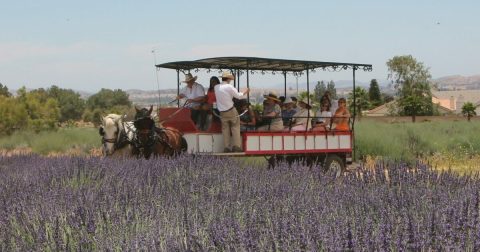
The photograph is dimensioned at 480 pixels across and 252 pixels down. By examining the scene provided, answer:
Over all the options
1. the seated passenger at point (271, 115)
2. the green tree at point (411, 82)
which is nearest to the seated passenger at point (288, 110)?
the seated passenger at point (271, 115)

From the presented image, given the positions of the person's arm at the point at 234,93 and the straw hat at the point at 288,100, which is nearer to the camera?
the person's arm at the point at 234,93

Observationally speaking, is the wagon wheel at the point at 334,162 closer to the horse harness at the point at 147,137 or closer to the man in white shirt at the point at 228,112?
the man in white shirt at the point at 228,112

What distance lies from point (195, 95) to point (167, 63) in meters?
1.03

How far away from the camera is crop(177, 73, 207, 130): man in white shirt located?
45.0 feet

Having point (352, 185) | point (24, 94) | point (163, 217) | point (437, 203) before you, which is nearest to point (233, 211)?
point (163, 217)

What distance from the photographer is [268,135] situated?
529 inches

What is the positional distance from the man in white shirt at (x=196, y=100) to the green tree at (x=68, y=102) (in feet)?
257

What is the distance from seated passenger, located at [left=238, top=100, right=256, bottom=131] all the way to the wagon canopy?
751mm

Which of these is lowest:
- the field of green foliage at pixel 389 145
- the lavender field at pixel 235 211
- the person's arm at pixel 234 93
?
the field of green foliage at pixel 389 145

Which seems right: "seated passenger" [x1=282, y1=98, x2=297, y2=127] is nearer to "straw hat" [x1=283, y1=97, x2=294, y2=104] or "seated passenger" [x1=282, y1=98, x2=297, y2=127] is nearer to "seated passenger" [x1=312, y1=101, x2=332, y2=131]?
"straw hat" [x1=283, y1=97, x2=294, y2=104]

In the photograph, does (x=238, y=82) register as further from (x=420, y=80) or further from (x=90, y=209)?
(x=420, y=80)

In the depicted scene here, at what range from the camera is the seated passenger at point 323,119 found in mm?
14602

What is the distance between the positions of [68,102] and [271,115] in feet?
268

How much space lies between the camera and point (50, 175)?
8.14 metres
